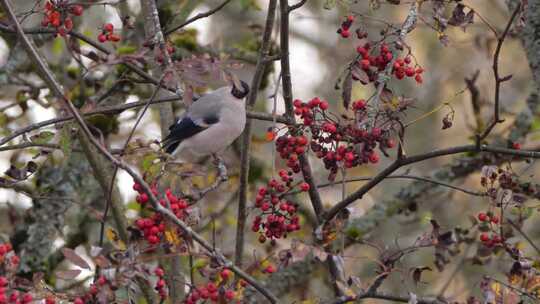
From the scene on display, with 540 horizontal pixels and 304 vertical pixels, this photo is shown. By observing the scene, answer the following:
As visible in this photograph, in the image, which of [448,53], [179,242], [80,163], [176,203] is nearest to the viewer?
[179,242]

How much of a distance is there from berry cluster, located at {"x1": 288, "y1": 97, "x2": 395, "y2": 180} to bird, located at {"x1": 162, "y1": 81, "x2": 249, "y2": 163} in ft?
3.58

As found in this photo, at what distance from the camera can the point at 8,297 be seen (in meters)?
2.62

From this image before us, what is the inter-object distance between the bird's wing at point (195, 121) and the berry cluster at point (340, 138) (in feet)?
4.00

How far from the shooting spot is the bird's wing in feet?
14.5

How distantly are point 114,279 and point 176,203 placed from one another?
1.61 feet

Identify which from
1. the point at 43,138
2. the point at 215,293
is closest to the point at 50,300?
the point at 215,293

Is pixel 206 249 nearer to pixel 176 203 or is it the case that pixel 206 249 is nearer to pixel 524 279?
pixel 176 203

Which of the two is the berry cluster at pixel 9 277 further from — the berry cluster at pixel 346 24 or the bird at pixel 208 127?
the bird at pixel 208 127

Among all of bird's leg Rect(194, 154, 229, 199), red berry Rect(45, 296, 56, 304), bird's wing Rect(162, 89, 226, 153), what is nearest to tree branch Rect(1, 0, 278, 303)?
bird's leg Rect(194, 154, 229, 199)

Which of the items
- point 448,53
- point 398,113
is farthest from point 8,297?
point 448,53

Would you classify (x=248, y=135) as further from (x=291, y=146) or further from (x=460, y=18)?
(x=460, y=18)

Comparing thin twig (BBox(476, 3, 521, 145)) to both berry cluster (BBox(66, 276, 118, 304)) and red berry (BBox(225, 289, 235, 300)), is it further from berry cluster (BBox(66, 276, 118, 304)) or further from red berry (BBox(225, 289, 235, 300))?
berry cluster (BBox(66, 276, 118, 304))

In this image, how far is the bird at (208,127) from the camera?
4414 millimetres

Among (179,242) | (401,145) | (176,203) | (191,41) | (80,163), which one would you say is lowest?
(179,242)
